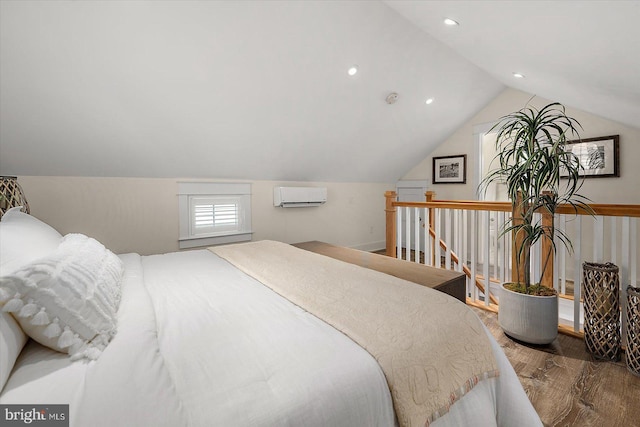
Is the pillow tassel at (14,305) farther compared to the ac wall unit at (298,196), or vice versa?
the ac wall unit at (298,196)

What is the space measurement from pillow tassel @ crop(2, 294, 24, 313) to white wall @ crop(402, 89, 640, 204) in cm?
490

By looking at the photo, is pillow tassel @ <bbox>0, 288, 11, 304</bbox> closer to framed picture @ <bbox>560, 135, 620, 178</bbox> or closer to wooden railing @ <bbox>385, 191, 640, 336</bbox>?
wooden railing @ <bbox>385, 191, 640, 336</bbox>

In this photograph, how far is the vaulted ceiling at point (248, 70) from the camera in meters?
1.80

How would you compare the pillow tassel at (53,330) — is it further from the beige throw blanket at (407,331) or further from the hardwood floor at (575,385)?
the hardwood floor at (575,385)

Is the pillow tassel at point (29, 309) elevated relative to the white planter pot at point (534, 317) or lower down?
elevated

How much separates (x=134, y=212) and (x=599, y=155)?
5.33 m

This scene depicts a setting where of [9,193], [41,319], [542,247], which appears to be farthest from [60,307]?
[542,247]

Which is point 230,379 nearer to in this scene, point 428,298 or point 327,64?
point 428,298

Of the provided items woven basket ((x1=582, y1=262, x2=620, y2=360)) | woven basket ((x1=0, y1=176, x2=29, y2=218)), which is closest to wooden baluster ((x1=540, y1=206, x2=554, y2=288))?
woven basket ((x1=582, y1=262, x2=620, y2=360))

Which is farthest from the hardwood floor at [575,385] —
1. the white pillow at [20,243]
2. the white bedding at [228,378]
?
the white pillow at [20,243]

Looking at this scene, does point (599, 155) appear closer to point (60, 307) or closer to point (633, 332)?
point (633, 332)

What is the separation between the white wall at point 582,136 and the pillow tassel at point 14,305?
16.1ft

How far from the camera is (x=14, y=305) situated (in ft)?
2.39

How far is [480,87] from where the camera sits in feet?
12.9
